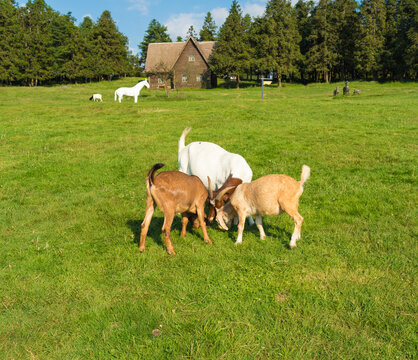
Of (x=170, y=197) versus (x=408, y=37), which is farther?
(x=408, y=37)

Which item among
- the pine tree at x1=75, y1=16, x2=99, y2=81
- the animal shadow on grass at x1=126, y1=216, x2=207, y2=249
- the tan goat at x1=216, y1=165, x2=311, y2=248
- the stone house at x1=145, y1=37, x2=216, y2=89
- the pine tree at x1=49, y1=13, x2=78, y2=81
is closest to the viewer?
the tan goat at x1=216, y1=165, x2=311, y2=248

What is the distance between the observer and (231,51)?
64875mm

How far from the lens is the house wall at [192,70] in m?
68.2

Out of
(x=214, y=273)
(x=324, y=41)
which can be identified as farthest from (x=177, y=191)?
(x=324, y=41)

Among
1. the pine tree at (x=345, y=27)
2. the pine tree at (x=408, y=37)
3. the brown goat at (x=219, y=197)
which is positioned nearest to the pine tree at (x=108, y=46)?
the pine tree at (x=345, y=27)

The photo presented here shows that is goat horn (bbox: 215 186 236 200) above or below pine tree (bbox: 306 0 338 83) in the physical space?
below

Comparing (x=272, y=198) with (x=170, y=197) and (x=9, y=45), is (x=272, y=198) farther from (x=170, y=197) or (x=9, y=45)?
(x=9, y=45)

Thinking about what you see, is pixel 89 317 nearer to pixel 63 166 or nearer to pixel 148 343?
pixel 148 343

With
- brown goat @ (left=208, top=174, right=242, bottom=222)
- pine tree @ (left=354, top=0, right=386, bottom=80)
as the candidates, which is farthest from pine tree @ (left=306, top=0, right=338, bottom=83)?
brown goat @ (left=208, top=174, right=242, bottom=222)

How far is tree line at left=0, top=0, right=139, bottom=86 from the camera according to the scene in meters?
70.2

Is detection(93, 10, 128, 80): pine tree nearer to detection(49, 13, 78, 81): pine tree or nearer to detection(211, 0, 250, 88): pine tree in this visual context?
detection(49, 13, 78, 81): pine tree

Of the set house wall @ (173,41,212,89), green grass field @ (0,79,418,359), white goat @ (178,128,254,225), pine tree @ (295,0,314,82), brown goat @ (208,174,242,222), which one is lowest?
green grass field @ (0,79,418,359)

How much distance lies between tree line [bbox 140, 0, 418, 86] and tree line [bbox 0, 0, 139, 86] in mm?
33914

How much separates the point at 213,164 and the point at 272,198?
2300 mm
